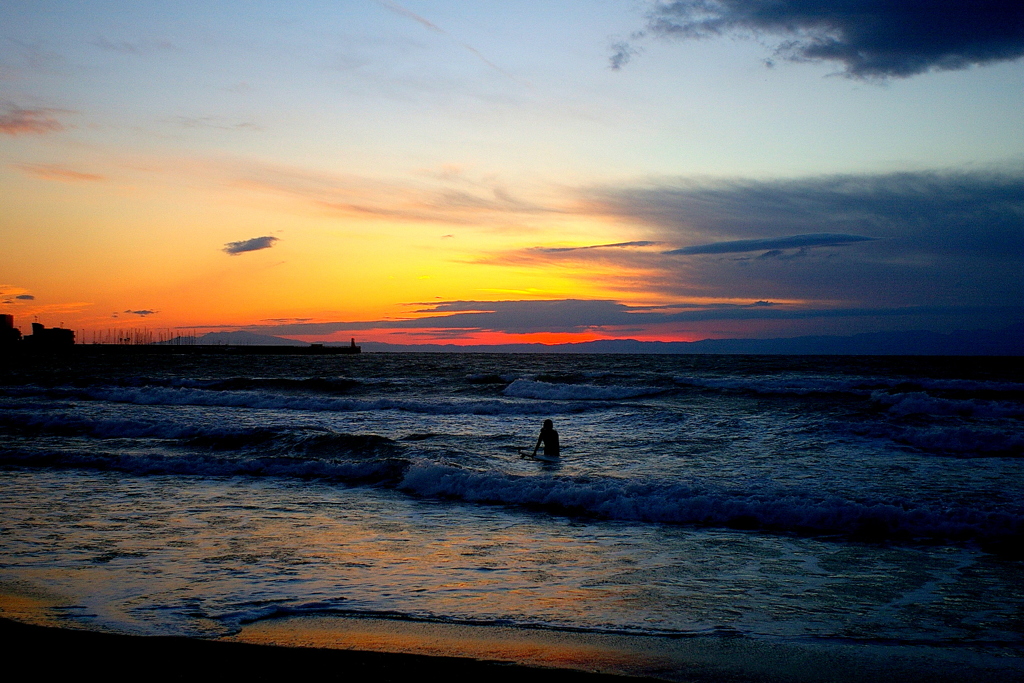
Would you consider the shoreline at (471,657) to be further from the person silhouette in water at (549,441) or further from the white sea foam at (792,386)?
the white sea foam at (792,386)

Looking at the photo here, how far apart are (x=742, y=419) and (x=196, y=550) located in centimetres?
2087

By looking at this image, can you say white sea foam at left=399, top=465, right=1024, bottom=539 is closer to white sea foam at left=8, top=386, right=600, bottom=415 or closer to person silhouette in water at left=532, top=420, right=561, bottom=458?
person silhouette in water at left=532, top=420, right=561, bottom=458

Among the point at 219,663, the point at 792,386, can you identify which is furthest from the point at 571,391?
the point at 219,663

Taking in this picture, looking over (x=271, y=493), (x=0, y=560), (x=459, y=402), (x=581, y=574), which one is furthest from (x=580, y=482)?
(x=459, y=402)

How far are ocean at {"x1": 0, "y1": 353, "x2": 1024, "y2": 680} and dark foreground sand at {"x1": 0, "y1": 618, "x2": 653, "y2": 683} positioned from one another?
0.47 meters

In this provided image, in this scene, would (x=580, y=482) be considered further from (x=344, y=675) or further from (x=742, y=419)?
(x=742, y=419)

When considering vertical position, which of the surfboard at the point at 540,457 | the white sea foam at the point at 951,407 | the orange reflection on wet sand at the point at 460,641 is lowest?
the white sea foam at the point at 951,407

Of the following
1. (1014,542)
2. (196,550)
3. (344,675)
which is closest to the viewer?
(344,675)

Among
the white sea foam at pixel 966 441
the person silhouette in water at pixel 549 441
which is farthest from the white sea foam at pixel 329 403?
the white sea foam at pixel 966 441

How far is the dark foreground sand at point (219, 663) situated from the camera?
199 inches

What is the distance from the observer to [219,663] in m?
5.26

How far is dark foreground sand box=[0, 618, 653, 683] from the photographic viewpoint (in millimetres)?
5066

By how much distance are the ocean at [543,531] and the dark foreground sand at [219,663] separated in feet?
1.56

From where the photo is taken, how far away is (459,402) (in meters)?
34.3
